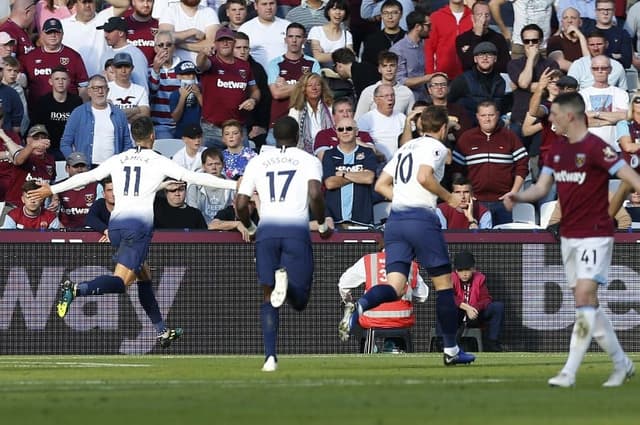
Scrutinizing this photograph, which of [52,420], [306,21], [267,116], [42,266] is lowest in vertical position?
[52,420]

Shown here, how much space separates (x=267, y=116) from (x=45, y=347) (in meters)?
5.03

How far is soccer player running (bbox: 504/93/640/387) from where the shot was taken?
1106cm

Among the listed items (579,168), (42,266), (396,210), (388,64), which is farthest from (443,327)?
(388,64)

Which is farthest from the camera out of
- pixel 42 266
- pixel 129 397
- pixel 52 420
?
pixel 42 266

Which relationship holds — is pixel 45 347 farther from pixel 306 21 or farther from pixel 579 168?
pixel 579 168

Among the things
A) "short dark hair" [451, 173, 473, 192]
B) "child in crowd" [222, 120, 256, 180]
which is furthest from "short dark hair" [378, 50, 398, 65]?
"short dark hair" [451, 173, 473, 192]

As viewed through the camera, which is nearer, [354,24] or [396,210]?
[396,210]

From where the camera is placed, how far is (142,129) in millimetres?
15680

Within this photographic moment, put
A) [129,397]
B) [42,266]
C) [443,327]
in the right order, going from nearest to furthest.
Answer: [129,397] → [443,327] → [42,266]

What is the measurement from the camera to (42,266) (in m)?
18.3

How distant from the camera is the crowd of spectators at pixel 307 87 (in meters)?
19.5

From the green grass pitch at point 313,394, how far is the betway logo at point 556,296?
365 cm

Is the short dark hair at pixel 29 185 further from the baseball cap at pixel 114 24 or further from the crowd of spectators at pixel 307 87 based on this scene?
the baseball cap at pixel 114 24

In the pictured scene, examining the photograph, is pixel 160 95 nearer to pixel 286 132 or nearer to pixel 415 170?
pixel 286 132
